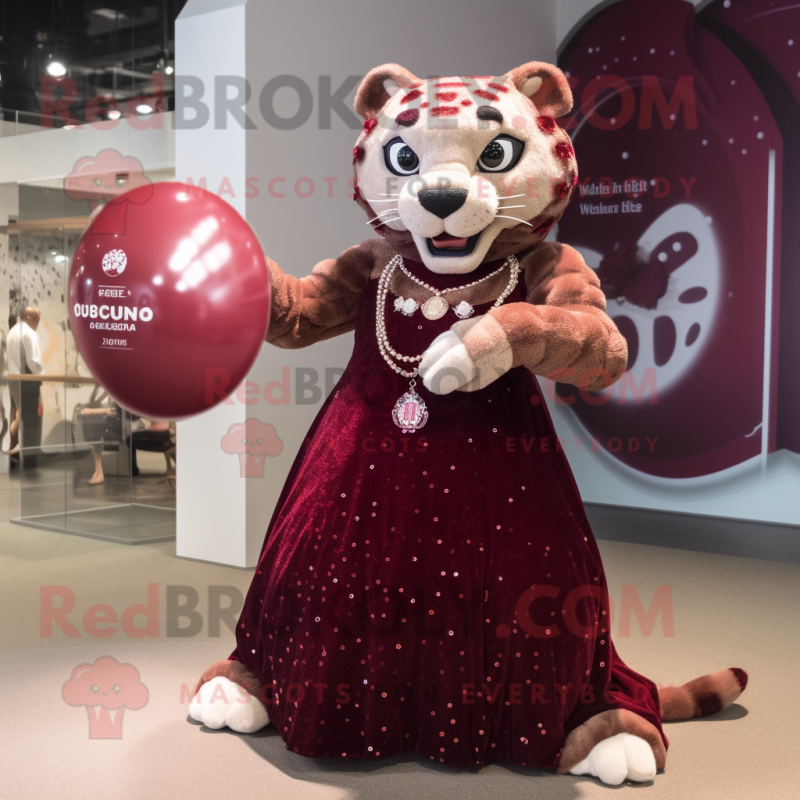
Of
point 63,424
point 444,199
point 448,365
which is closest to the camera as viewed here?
point 448,365

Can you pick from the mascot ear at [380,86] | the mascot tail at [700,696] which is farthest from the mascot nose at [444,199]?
the mascot tail at [700,696]

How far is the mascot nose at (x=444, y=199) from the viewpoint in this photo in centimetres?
184

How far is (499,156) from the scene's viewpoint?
1.92 m

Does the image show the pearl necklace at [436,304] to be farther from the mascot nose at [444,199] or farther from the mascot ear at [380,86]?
the mascot ear at [380,86]

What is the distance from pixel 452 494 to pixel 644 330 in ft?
10.5

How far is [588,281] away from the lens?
191 centimetres

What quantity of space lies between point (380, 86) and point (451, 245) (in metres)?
0.45

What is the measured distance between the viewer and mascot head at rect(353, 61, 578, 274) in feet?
6.15

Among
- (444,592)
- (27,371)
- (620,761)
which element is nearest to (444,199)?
(444,592)

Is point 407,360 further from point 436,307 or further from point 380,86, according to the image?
point 380,86

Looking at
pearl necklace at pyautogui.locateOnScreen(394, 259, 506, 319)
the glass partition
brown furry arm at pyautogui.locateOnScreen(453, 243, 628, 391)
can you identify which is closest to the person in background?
the glass partition

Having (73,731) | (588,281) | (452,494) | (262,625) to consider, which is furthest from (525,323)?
(73,731)

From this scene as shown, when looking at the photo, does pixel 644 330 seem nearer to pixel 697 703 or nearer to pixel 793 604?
pixel 793 604

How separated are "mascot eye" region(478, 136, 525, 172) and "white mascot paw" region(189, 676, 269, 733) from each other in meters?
1.23
